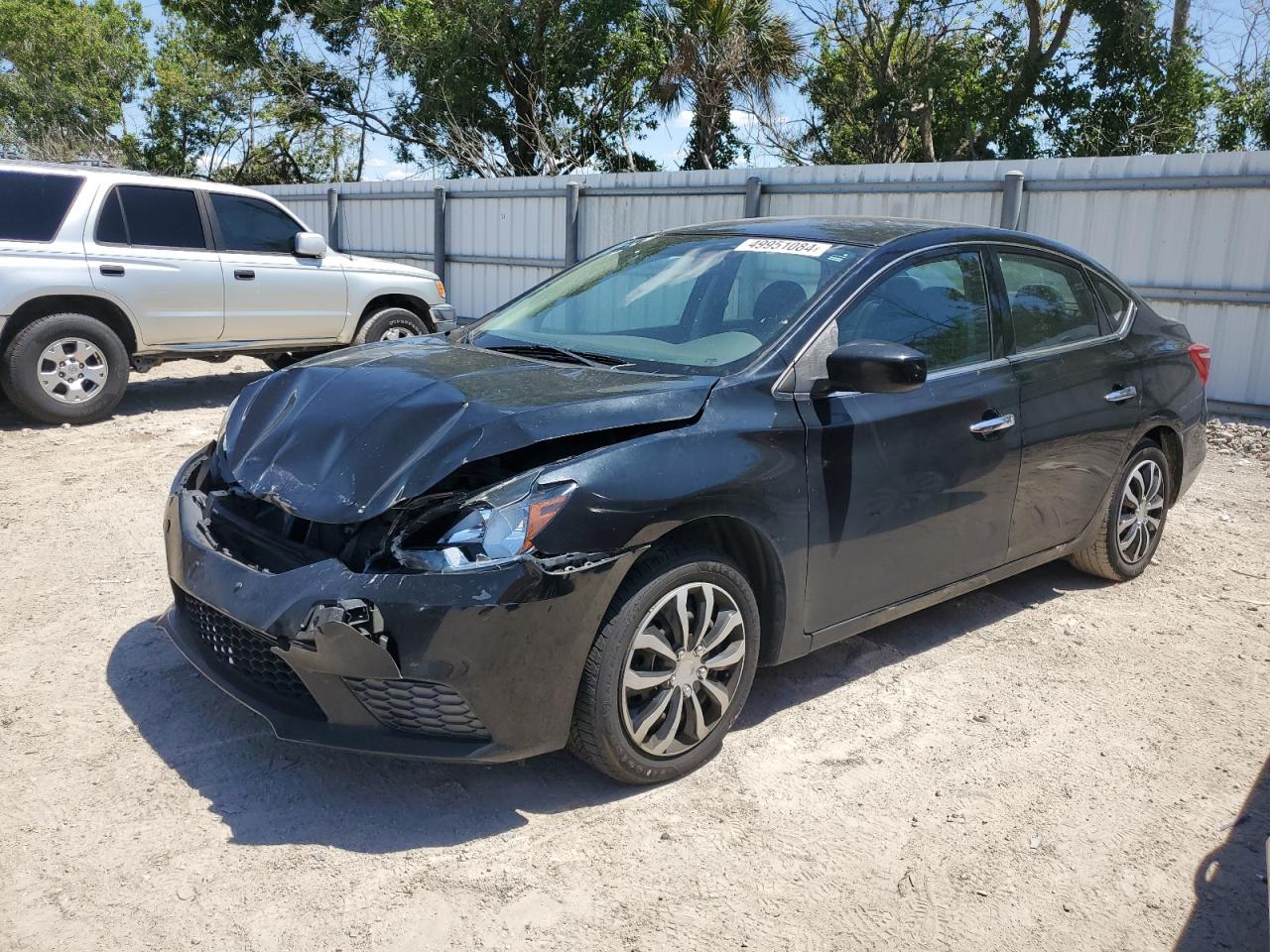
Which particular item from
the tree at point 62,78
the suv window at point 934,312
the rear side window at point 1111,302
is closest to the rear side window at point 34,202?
the suv window at point 934,312

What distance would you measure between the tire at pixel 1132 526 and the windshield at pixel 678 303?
1.99 meters

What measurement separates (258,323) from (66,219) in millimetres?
1682

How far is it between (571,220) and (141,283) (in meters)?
6.13

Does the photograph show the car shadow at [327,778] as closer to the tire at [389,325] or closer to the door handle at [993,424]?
the door handle at [993,424]

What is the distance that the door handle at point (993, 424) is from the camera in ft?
13.3

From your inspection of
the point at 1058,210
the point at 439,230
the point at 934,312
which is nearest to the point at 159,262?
the point at 934,312

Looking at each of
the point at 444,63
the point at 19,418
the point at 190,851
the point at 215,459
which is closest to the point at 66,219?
the point at 19,418

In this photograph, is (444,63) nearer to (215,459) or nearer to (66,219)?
(66,219)

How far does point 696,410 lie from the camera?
10.9ft

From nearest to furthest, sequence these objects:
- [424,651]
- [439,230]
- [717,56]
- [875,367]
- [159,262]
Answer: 1. [424,651]
2. [875,367]
3. [159,262]
4. [439,230]
5. [717,56]

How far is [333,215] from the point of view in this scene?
17.4 m

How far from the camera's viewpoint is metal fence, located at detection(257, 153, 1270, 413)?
8938mm

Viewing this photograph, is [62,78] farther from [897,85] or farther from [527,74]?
[897,85]

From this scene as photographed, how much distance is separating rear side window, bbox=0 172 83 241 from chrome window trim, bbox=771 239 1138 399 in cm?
641
